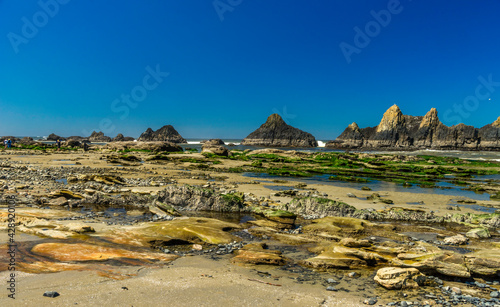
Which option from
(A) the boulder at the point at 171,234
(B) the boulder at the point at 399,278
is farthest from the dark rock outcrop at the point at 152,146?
(B) the boulder at the point at 399,278

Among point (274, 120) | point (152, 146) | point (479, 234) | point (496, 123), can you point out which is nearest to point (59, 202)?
point (479, 234)

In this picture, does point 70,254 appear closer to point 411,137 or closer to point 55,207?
point 55,207

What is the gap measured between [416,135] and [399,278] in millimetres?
143971

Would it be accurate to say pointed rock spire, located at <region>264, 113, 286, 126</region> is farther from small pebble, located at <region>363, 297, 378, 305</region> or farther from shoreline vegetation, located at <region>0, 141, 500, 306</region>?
small pebble, located at <region>363, 297, 378, 305</region>

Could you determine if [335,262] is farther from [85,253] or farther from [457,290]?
[85,253]

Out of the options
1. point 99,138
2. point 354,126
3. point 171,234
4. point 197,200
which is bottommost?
point 171,234

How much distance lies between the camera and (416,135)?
5148 inches

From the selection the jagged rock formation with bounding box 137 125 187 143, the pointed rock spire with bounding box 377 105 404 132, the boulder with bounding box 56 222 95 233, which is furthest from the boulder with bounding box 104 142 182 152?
the pointed rock spire with bounding box 377 105 404 132

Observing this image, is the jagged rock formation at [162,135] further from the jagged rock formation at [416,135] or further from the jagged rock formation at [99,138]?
the jagged rock formation at [416,135]

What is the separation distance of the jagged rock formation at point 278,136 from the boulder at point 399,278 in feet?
451

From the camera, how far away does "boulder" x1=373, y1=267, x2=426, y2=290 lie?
6449 mm

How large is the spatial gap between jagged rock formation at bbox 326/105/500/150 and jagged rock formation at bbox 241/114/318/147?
1375cm

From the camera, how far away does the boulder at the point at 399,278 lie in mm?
6449

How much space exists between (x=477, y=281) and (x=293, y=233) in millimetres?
5709
